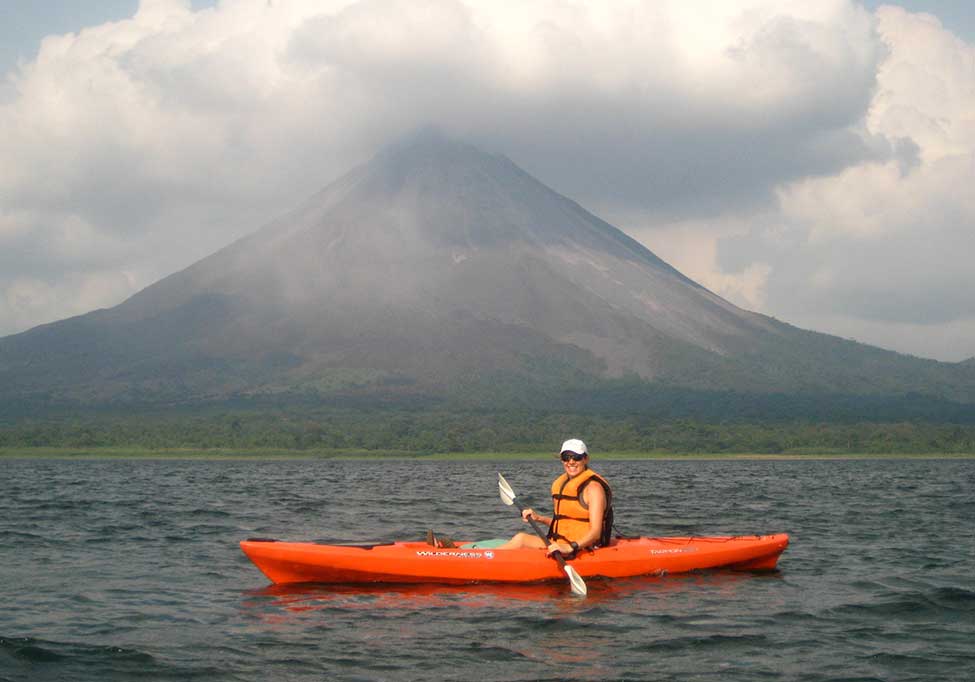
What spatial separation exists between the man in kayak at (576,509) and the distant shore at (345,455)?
76.4 meters

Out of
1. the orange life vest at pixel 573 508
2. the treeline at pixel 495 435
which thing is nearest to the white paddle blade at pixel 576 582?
the orange life vest at pixel 573 508

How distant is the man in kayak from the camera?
15.0 meters

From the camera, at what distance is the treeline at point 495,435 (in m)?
102

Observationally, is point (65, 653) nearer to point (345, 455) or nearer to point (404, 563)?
point (404, 563)

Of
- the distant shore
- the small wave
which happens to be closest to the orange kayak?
the small wave

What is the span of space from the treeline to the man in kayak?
84.3 metres

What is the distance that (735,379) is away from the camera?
550 ft

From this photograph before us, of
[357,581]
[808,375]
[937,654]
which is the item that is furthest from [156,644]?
[808,375]

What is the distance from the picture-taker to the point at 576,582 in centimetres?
1445

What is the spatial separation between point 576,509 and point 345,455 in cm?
7951

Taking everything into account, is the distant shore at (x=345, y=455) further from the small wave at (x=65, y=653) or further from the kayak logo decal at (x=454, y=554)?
the small wave at (x=65, y=653)

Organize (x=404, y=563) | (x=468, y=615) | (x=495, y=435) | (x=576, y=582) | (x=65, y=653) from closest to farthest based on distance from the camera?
(x=65, y=653) → (x=468, y=615) → (x=576, y=582) → (x=404, y=563) → (x=495, y=435)

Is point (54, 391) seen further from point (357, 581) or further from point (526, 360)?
point (357, 581)

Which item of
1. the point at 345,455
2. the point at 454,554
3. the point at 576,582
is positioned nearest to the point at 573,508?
the point at 576,582
